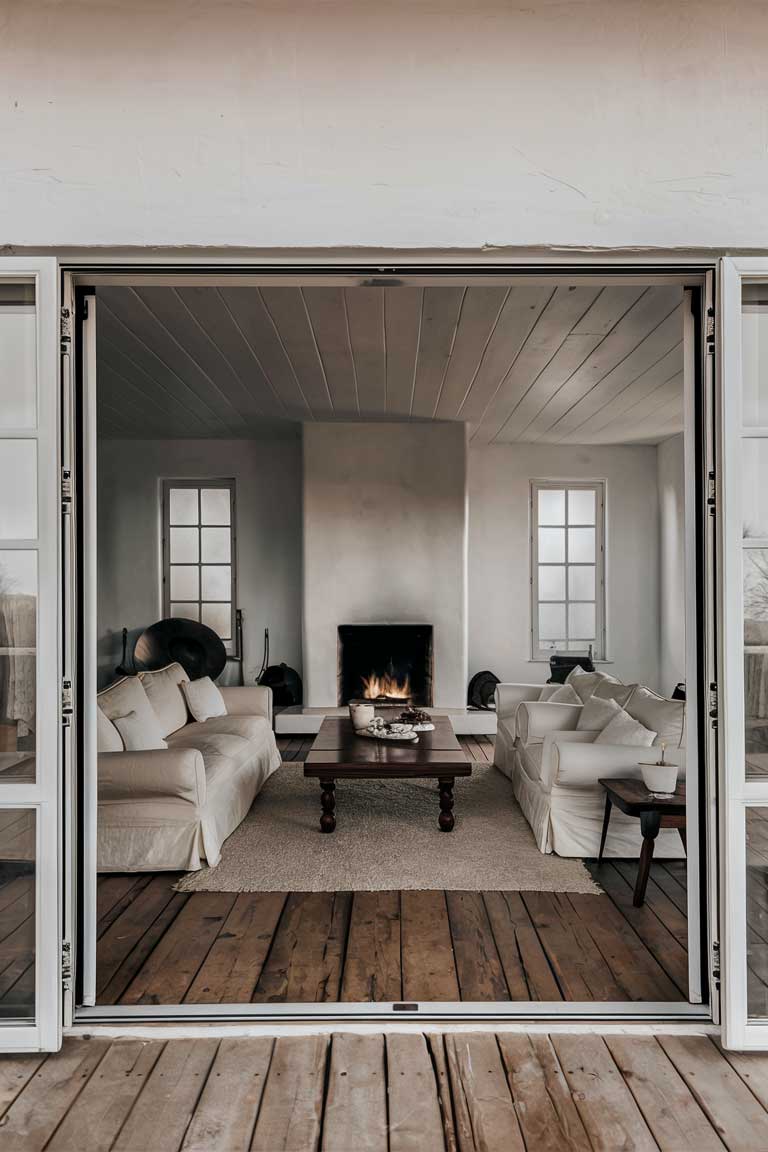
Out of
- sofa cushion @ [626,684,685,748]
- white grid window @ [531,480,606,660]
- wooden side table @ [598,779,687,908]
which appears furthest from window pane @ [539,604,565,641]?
wooden side table @ [598,779,687,908]

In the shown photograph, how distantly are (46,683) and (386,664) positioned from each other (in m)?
5.41

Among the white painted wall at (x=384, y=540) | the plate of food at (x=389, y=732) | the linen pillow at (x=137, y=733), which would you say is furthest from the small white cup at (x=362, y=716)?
the white painted wall at (x=384, y=540)

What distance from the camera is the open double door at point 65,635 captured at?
2426 mm

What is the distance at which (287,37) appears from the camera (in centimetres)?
248

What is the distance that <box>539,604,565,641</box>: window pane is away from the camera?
8.50 meters

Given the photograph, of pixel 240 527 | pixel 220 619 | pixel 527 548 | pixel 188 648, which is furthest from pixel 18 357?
pixel 527 548

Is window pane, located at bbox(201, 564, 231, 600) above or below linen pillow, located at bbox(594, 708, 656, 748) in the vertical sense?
above

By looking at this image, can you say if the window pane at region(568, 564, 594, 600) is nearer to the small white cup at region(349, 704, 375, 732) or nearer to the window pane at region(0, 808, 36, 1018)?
the small white cup at region(349, 704, 375, 732)

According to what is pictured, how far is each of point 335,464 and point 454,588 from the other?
5.12 ft

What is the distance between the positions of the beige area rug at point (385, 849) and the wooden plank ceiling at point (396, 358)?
269 cm

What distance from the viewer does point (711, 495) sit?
2.54m

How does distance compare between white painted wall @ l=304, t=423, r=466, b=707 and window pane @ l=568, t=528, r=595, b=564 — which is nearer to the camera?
white painted wall @ l=304, t=423, r=466, b=707

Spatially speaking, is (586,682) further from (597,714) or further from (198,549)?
(198,549)

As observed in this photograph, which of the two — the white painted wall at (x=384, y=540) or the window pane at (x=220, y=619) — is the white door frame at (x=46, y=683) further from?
the window pane at (x=220, y=619)
